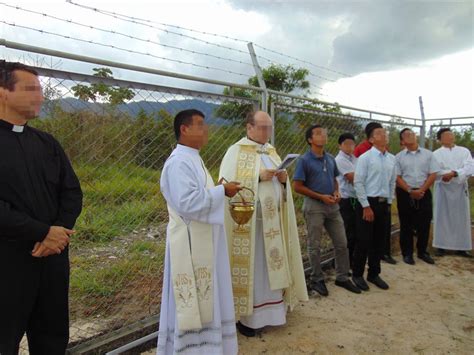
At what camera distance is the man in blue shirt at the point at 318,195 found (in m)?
4.11

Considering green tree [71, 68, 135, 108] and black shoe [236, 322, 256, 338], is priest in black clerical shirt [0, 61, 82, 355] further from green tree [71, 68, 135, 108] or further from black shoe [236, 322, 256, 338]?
black shoe [236, 322, 256, 338]

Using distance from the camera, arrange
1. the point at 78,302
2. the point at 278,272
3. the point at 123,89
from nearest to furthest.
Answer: the point at 123,89
the point at 278,272
the point at 78,302

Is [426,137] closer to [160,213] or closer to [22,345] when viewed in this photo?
[160,213]

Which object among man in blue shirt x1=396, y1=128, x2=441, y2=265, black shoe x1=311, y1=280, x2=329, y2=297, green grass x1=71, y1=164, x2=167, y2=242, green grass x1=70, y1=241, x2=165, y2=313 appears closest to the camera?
green grass x1=71, y1=164, x2=167, y2=242

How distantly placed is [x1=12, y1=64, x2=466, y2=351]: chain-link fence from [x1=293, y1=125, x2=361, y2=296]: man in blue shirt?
2.26ft

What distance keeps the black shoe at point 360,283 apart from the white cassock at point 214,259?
2.28 meters

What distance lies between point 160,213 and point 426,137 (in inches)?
235

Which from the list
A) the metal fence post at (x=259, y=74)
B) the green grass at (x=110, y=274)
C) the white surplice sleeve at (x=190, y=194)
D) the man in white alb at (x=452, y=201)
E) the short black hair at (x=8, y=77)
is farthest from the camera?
the man in white alb at (x=452, y=201)

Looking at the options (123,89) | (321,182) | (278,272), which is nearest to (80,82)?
(123,89)

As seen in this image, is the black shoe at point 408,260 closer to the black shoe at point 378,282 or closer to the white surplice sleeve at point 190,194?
the black shoe at point 378,282

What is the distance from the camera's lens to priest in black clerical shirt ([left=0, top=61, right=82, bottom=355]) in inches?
74.8

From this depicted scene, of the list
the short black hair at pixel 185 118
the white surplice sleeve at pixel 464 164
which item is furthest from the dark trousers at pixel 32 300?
the white surplice sleeve at pixel 464 164

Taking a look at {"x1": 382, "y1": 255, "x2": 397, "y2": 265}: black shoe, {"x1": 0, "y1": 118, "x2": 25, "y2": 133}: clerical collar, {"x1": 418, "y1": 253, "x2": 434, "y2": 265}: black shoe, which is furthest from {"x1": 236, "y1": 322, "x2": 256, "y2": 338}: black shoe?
{"x1": 418, "y1": 253, "x2": 434, "y2": 265}: black shoe

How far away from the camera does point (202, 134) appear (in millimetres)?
2607
